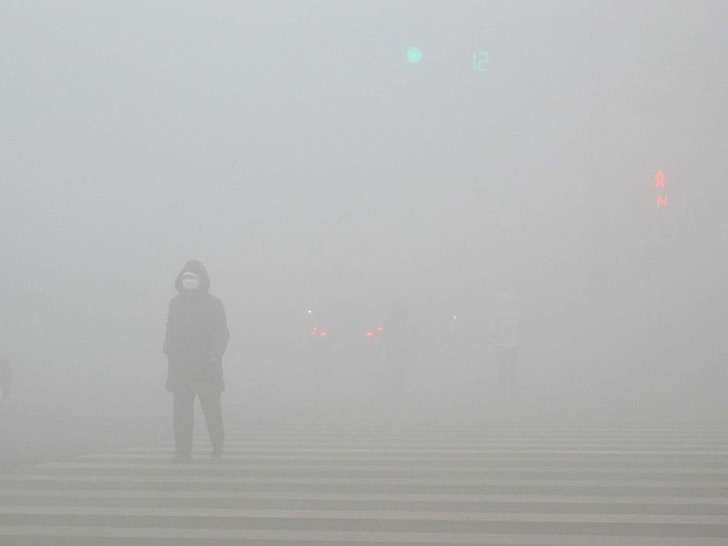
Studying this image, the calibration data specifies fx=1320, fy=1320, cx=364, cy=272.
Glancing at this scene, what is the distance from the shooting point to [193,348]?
1120cm

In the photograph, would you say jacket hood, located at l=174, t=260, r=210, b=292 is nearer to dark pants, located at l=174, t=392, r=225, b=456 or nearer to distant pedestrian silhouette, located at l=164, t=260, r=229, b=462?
distant pedestrian silhouette, located at l=164, t=260, r=229, b=462

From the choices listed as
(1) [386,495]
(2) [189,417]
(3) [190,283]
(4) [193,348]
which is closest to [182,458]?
(2) [189,417]

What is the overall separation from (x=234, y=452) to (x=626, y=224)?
6140 centimetres

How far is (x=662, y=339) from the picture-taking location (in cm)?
4822

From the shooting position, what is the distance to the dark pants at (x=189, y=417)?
36.5 ft

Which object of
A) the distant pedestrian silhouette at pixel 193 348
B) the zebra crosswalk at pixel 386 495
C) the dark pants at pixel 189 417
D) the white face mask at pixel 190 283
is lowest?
the zebra crosswalk at pixel 386 495

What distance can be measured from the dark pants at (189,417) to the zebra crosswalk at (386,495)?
0.21 m

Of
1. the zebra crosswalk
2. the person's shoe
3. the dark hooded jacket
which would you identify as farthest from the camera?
the person's shoe

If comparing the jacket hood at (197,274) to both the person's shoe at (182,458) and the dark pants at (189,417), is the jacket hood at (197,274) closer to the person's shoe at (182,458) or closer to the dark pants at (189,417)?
the dark pants at (189,417)

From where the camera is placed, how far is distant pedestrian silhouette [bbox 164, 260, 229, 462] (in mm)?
11133

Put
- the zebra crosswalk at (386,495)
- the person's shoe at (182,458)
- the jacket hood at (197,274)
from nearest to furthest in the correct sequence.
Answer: the zebra crosswalk at (386,495)
the jacket hood at (197,274)
the person's shoe at (182,458)

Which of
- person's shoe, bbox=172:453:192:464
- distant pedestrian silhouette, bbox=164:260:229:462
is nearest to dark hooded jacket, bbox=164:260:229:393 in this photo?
distant pedestrian silhouette, bbox=164:260:229:462

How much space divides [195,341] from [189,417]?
0.65 meters

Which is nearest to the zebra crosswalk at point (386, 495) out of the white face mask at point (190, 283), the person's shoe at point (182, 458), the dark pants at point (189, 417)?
the person's shoe at point (182, 458)
